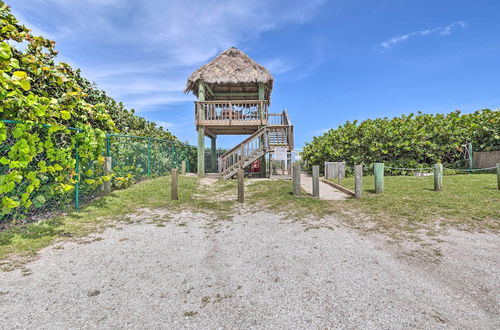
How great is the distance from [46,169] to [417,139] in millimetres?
17142

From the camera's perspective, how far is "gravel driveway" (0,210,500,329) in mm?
2375

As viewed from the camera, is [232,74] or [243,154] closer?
[243,154]

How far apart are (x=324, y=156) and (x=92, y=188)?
43.0ft

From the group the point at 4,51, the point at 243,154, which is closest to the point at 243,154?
the point at 243,154

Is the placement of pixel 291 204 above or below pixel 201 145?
below

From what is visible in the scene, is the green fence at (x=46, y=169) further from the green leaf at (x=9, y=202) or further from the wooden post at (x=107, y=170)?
the wooden post at (x=107, y=170)

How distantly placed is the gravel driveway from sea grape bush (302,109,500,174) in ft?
37.6

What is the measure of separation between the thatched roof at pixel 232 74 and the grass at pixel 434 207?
10.1m

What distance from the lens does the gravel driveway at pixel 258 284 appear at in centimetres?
238

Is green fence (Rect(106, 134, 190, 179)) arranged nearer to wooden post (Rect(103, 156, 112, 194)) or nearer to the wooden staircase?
wooden post (Rect(103, 156, 112, 194))

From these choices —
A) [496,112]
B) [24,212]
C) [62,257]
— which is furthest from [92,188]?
[496,112]

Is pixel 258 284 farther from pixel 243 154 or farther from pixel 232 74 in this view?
pixel 232 74

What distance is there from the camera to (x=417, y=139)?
1519cm

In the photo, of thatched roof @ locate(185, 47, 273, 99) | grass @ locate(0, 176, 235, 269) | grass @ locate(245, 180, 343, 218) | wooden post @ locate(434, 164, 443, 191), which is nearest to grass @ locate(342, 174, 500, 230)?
wooden post @ locate(434, 164, 443, 191)
